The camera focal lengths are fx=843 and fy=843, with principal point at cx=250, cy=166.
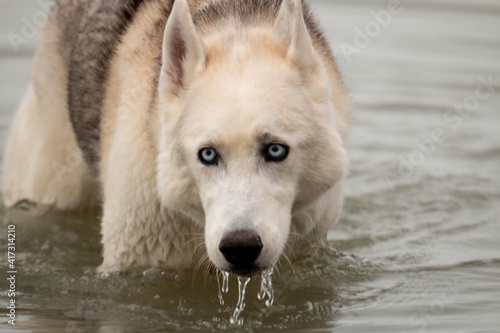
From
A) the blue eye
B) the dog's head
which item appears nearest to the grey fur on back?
the dog's head

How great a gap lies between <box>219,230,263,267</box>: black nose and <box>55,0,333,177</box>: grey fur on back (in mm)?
1332

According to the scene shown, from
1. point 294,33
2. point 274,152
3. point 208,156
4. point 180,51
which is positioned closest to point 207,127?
point 208,156

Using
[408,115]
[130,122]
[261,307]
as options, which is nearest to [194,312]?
[261,307]

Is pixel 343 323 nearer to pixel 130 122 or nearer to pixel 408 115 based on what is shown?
pixel 130 122

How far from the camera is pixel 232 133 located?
13.3ft

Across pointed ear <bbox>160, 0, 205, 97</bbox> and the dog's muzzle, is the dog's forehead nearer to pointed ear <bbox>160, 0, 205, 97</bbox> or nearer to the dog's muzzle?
pointed ear <bbox>160, 0, 205, 97</bbox>

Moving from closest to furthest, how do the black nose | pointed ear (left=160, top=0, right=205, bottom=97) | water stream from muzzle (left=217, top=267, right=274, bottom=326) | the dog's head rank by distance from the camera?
the black nose
the dog's head
pointed ear (left=160, top=0, right=205, bottom=97)
water stream from muzzle (left=217, top=267, right=274, bottom=326)

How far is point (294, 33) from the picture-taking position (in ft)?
14.2

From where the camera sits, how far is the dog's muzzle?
3943mm

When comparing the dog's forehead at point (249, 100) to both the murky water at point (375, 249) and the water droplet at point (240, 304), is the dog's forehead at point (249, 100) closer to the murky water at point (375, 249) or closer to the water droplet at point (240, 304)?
the water droplet at point (240, 304)

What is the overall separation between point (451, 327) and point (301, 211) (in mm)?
1272

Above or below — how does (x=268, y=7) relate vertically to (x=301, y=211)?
above

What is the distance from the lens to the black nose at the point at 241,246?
3.94 metres

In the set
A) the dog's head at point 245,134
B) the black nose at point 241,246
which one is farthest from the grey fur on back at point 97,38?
the black nose at point 241,246
